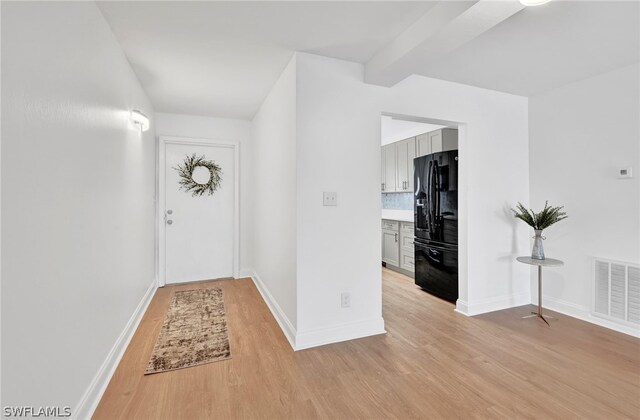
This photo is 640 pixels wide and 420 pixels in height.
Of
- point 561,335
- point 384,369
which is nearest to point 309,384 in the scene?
point 384,369

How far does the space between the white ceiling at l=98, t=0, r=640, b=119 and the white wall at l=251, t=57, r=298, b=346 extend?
1.06 ft

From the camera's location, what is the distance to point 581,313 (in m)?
2.97


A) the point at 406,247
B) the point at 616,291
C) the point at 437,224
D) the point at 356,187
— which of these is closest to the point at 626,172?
the point at 616,291

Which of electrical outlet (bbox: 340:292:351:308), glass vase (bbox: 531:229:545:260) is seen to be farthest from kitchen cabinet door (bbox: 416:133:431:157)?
electrical outlet (bbox: 340:292:351:308)

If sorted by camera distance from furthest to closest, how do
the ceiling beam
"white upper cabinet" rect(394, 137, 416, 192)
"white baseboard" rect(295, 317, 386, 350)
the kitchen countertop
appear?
1. the kitchen countertop
2. "white upper cabinet" rect(394, 137, 416, 192)
3. "white baseboard" rect(295, 317, 386, 350)
4. the ceiling beam

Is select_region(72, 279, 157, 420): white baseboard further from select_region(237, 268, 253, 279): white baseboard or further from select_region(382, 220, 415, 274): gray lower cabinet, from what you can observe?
select_region(382, 220, 415, 274): gray lower cabinet

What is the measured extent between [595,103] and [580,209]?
1.01m

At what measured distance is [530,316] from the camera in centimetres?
303

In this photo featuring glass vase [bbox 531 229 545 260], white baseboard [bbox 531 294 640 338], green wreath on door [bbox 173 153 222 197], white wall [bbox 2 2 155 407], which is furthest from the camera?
green wreath on door [bbox 173 153 222 197]

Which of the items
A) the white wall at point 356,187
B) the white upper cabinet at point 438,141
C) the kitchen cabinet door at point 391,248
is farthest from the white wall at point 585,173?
the kitchen cabinet door at point 391,248

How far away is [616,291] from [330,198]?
8.76 ft

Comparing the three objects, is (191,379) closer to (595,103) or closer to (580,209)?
(580,209)

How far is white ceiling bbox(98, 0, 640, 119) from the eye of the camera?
190 centimetres

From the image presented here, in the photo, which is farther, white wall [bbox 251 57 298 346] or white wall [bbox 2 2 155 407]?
white wall [bbox 251 57 298 346]
